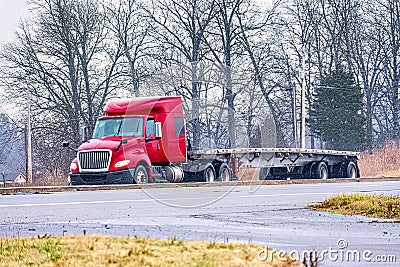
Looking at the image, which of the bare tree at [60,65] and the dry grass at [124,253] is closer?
the dry grass at [124,253]

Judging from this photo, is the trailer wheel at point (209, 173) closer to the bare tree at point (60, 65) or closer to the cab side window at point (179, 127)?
the cab side window at point (179, 127)

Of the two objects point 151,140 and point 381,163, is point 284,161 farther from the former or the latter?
point 381,163

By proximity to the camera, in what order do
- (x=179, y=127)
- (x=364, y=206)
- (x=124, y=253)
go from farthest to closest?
(x=179, y=127)
(x=364, y=206)
(x=124, y=253)

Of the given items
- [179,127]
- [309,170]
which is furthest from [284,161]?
[179,127]

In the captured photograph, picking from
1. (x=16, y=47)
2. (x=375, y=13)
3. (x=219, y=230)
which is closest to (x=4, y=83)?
(x=16, y=47)

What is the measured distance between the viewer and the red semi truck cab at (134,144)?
26.6 metres

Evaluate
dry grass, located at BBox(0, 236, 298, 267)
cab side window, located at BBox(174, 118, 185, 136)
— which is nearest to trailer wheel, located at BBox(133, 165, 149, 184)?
cab side window, located at BBox(174, 118, 185, 136)

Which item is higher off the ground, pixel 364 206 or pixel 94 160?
pixel 94 160

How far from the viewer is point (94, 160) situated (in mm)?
26766

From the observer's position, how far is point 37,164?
47344 mm

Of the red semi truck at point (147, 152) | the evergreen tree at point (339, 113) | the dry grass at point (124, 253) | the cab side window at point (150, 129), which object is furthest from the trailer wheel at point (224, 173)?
the evergreen tree at point (339, 113)

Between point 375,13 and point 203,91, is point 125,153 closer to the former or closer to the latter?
point 203,91

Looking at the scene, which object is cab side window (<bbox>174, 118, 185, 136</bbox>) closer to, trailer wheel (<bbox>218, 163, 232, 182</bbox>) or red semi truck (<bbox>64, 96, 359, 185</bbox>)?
red semi truck (<bbox>64, 96, 359, 185</bbox>)

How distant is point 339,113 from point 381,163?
1337cm
